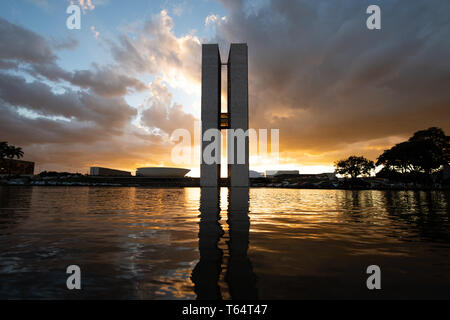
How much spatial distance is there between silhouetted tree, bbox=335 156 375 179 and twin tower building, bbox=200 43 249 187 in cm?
3275

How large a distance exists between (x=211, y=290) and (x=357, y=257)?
127 inches

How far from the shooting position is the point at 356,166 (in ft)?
261

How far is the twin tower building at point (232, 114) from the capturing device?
76.4m

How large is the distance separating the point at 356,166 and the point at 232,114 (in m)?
43.4

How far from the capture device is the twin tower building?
251ft

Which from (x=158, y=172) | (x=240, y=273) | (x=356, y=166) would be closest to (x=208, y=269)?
(x=240, y=273)

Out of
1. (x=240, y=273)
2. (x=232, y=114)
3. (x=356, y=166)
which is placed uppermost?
(x=232, y=114)

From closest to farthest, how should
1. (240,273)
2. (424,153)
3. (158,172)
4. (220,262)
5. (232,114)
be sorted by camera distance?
(240,273) < (220,262) < (424,153) < (232,114) < (158,172)

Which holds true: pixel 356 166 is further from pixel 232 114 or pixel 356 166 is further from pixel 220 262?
pixel 220 262

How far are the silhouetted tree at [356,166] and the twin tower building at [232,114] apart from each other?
32.7 metres

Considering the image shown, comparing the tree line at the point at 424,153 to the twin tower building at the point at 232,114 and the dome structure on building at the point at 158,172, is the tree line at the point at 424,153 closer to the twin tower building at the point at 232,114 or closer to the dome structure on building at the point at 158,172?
the twin tower building at the point at 232,114

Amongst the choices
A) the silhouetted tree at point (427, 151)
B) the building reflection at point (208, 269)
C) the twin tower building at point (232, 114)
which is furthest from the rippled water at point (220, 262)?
the twin tower building at point (232, 114)

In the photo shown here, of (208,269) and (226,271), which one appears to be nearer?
(226,271)
